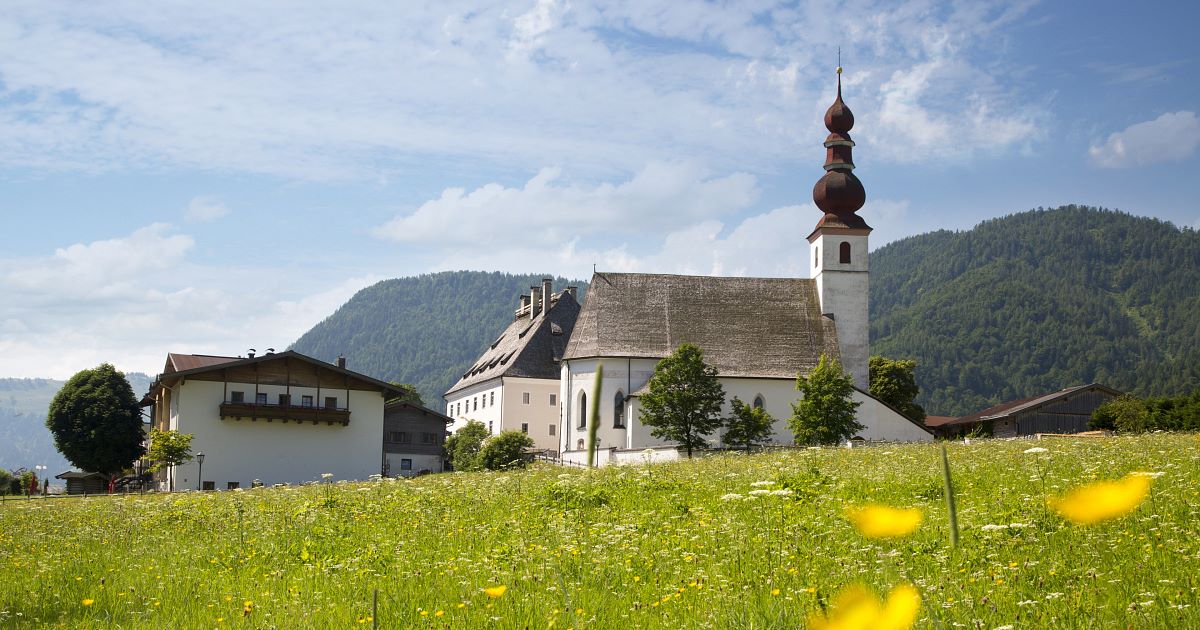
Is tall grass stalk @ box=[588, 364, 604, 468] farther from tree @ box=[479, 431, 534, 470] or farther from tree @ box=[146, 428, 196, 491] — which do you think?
tree @ box=[479, 431, 534, 470]

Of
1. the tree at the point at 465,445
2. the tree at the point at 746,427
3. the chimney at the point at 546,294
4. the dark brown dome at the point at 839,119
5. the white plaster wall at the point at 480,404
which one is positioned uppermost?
the dark brown dome at the point at 839,119

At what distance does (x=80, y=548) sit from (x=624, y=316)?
163ft

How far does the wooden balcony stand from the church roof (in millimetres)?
15083

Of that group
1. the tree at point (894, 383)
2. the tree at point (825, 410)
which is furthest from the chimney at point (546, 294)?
the tree at point (825, 410)

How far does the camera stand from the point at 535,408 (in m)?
77.6

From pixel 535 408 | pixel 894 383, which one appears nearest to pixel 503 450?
pixel 535 408

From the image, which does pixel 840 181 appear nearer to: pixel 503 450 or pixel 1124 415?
pixel 1124 415

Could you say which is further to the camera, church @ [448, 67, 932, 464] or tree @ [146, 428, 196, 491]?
church @ [448, 67, 932, 464]

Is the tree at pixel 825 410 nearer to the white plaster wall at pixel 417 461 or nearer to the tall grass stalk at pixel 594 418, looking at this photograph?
the white plaster wall at pixel 417 461

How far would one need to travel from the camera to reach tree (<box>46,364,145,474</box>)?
66312mm

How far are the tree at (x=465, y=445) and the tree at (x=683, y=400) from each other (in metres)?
11.8

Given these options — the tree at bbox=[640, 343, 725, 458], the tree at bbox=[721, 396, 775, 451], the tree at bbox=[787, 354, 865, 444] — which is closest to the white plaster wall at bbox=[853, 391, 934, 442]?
the tree at bbox=[721, 396, 775, 451]

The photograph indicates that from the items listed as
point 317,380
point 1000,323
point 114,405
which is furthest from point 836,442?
point 1000,323

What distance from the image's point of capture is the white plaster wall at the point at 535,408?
77000 mm
